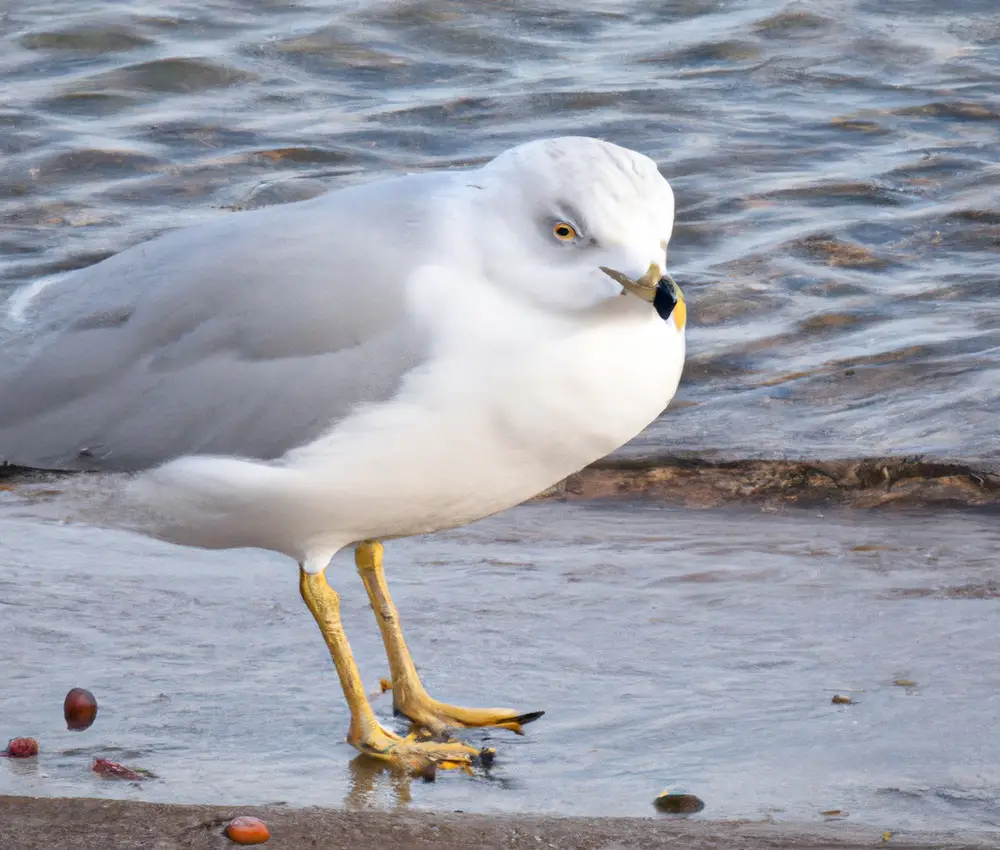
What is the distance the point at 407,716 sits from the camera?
414 centimetres

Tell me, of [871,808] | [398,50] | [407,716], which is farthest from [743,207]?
[871,808]

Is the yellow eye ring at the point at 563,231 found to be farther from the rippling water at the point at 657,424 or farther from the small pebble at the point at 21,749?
the small pebble at the point at 21,749

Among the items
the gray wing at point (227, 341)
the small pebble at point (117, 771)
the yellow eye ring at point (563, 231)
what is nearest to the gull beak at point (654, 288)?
the yellow eye ring at point (563, 231)

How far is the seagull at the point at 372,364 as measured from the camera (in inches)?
137

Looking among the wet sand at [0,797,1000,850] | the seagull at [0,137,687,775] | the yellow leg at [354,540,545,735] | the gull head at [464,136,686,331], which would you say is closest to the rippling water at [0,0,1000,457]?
the yellow leg at [354,540,545,735]

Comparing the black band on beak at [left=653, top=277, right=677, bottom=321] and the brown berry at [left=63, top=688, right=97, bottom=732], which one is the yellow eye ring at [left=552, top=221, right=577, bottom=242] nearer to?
the black band on beak at [left=653, top=277, right=677, bottom=321]

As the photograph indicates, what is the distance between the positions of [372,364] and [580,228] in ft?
1.69

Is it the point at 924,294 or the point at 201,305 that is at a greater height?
the point at 201,305

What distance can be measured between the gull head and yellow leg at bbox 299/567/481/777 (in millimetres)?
913

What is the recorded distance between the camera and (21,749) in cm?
368

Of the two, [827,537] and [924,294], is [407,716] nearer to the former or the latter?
[827,537]

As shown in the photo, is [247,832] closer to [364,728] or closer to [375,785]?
[375,785]

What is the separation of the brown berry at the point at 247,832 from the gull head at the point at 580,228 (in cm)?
110

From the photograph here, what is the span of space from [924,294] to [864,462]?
7.71ft
